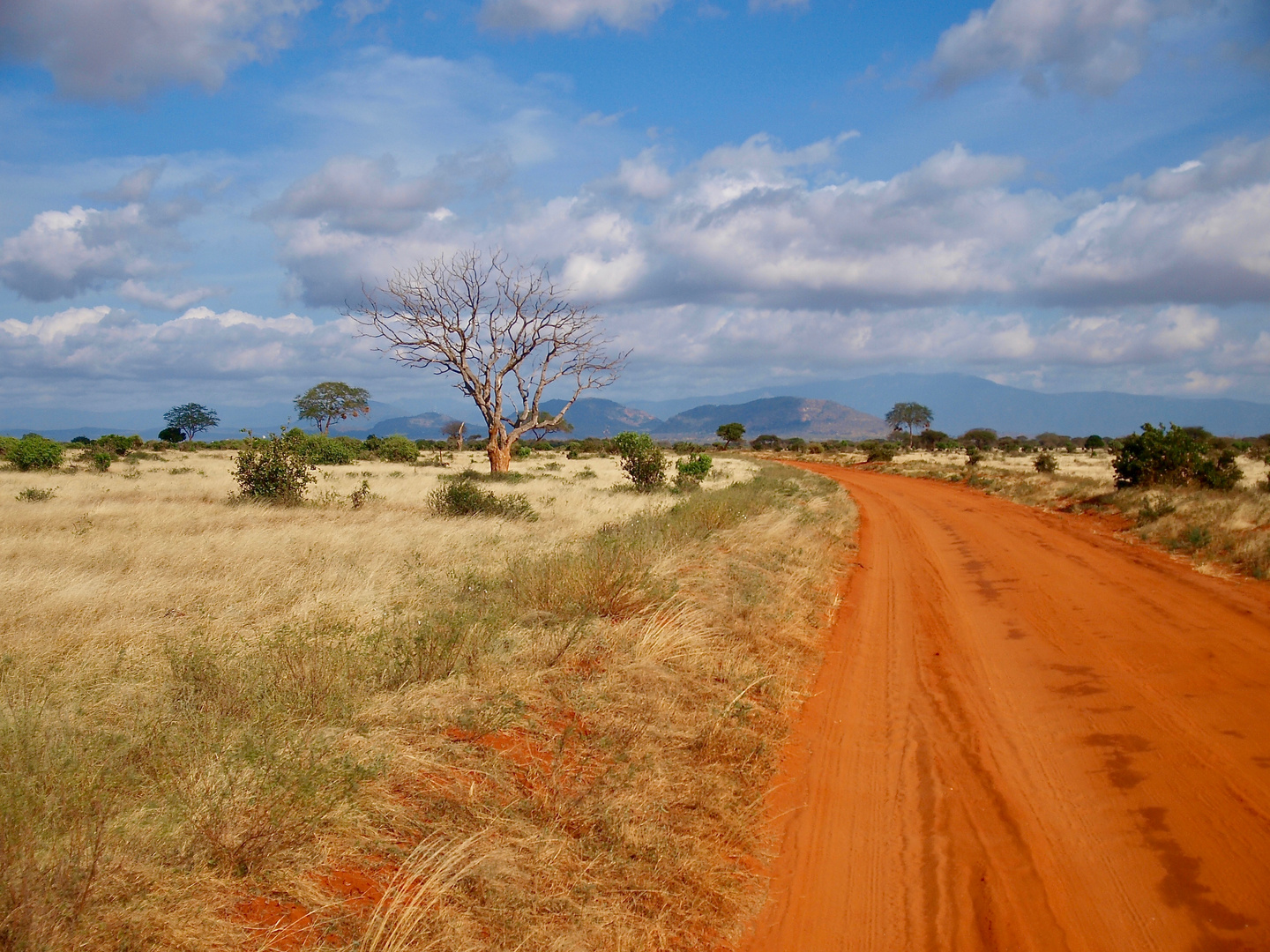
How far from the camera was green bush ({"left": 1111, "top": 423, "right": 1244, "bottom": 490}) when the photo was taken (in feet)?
62.3

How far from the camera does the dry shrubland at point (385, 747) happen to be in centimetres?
316

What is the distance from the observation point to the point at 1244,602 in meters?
9.37

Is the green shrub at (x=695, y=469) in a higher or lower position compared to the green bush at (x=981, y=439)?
lower

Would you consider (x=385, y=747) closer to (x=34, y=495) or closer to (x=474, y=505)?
(x=474, y=505)

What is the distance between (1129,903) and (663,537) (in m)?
8.46

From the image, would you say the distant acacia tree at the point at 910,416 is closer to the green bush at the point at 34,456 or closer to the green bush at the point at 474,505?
the green bush at the point at 474,505

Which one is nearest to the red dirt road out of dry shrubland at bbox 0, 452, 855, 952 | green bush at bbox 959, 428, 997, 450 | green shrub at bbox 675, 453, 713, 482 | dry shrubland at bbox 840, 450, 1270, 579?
dry shrubland at bbox 0, 452, 855, 952

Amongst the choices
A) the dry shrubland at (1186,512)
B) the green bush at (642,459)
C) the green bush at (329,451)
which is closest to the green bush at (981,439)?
the dry shrubland at (1186,512)

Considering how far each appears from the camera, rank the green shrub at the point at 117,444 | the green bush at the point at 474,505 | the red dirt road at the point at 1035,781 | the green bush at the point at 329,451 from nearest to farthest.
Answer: the red dirt road at the point at 1035,781 → the green bush at the point at 474,505 → the green bush at the point at 329,451 → the green shrub at the point at 117,444

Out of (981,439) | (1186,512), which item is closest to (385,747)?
(1186,512)

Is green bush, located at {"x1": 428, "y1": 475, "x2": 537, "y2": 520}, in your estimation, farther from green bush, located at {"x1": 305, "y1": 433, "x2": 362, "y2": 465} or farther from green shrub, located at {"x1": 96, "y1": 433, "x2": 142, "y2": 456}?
green shrub, located at {"x1": 96, "y1": 433, "x2": 142, "y2": 456}

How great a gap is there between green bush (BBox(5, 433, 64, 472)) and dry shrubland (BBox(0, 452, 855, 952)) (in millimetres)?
24434

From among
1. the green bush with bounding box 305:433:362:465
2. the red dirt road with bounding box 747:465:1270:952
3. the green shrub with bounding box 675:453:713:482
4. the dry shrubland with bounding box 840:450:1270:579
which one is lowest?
the red dirt road with bounding box 747:465:1270:952

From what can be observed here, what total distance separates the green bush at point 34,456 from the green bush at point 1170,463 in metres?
40.0
